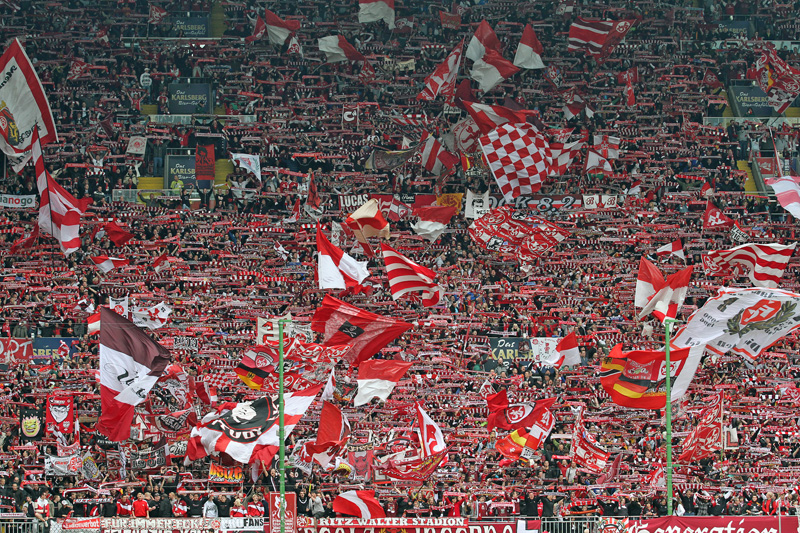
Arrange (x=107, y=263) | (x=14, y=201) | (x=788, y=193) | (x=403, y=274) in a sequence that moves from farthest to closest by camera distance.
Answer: (x=14, y=201), (x=788, y=193), (x=107, y=263), (x=403, y=274)

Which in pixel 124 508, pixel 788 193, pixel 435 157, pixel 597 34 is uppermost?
pixel 597 34

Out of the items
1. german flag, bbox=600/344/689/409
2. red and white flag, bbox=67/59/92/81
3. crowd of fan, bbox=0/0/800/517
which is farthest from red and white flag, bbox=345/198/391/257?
red and white flag, bbox=67/59/92/81

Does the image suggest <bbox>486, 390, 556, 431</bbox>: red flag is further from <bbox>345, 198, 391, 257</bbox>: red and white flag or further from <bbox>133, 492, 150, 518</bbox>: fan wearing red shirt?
<bbox>133, 492, 150, 518</bbox>: fan wearing red shirt

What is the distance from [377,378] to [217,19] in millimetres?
24060

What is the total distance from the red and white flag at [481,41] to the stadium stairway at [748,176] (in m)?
10.5

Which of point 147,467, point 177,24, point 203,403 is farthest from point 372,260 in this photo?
point 177,24

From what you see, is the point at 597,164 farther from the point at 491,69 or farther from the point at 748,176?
the point at 748,176

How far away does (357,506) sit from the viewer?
3189cm

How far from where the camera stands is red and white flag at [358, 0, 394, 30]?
52062mm

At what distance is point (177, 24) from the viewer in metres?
53.0

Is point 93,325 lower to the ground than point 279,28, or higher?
lower

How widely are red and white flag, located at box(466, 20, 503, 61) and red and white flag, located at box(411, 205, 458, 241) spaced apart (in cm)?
817

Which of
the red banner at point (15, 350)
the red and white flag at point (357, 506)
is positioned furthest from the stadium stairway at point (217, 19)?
the red and white flag at point (357, 506)

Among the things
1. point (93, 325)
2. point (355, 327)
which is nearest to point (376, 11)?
point (93, 325)
